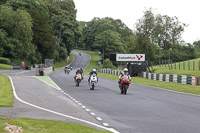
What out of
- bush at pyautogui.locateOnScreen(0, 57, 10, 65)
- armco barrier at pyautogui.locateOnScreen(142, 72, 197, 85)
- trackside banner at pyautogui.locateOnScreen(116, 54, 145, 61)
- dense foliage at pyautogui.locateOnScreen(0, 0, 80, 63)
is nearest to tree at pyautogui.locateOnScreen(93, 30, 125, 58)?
dense foliage at pyautogui.locateOnScreen(0, 0, 80, 63)

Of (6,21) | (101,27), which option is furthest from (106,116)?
(101,27)

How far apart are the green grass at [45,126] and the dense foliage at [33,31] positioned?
7090 cm

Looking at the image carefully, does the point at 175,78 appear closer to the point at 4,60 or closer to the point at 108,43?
the point at 4,60

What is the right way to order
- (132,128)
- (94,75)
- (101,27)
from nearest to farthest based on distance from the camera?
(132,128) < (94,75) < (101,27)

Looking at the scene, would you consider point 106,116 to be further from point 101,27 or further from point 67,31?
point 101,27

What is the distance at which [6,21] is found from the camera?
3356 inches

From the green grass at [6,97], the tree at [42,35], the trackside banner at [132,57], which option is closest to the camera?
the green grass at [6,97]

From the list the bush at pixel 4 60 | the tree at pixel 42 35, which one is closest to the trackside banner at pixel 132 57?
the bush at pixel 4 60

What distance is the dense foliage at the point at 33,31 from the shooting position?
276ft

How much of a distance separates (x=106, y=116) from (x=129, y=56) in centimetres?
4978

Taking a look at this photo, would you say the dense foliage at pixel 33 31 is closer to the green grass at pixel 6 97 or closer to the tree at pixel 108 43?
the tree at pixel 108 43

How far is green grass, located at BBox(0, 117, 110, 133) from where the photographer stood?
28.4ft

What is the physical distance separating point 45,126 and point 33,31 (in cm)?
9037

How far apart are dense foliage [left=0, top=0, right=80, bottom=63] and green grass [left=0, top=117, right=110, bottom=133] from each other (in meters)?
70.9
